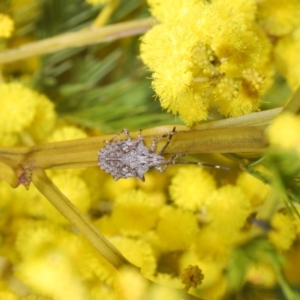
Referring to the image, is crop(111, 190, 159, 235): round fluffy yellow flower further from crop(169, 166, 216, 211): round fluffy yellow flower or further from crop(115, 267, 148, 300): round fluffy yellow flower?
crop(115, 267, 148, 300): round fluffy yellow flower

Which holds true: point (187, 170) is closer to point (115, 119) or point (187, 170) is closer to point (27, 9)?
point (115, 119)

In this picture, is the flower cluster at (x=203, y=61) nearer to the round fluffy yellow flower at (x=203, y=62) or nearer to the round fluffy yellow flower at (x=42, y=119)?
the round fluffy yellow flower at (x=203, y=62)

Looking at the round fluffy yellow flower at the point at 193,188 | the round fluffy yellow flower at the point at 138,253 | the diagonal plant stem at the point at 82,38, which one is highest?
the diagonal plant stem at the point at 82,38

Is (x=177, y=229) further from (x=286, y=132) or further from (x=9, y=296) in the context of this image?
(x=286, y=132)

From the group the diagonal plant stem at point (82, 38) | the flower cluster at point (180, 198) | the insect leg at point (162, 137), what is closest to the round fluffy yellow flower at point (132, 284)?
the flower cluster at point (180, 198)

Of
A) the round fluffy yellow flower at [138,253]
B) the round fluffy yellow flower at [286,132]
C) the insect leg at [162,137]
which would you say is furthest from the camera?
the round fluffy yellow flower at [138,253]

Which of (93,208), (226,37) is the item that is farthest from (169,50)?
(93,208)
